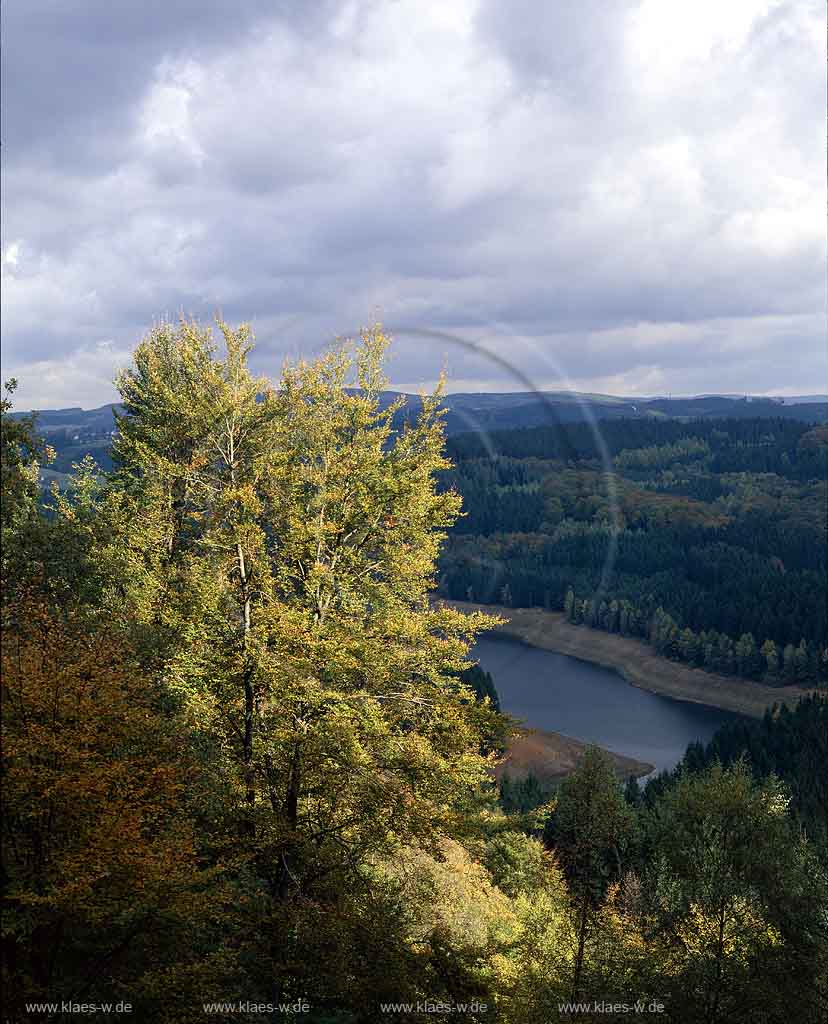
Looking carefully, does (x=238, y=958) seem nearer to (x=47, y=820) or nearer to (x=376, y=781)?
(x=376, y=781)

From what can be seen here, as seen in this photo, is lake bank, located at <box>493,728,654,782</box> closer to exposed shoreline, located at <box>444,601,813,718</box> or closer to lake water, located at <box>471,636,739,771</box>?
lake water, located at <box>471,636,739,771</box>

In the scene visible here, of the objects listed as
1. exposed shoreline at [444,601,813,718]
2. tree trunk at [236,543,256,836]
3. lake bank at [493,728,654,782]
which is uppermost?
tree trunk at [236,543,256,836]

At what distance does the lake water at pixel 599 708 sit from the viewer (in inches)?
4510

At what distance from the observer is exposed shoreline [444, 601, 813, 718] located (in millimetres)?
145250

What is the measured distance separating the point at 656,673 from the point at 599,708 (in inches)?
1297

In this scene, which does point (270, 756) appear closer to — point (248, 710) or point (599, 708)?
point (248, 710)

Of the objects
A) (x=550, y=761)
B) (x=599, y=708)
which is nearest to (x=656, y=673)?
(x=599, y=708)

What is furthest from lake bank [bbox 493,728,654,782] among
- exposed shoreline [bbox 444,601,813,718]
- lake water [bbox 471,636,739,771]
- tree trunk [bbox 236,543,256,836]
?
tree trunk [bbox 236,543,256,836]

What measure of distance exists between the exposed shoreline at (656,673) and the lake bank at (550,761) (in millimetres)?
23973

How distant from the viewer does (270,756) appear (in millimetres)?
20766

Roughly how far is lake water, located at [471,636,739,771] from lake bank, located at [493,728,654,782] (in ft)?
13.1

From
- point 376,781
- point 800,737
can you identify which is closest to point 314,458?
point 376,781

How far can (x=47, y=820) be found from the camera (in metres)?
14.4

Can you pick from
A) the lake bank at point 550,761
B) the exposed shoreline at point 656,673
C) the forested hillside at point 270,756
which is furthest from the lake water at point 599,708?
the forested hillside at point 270,756
